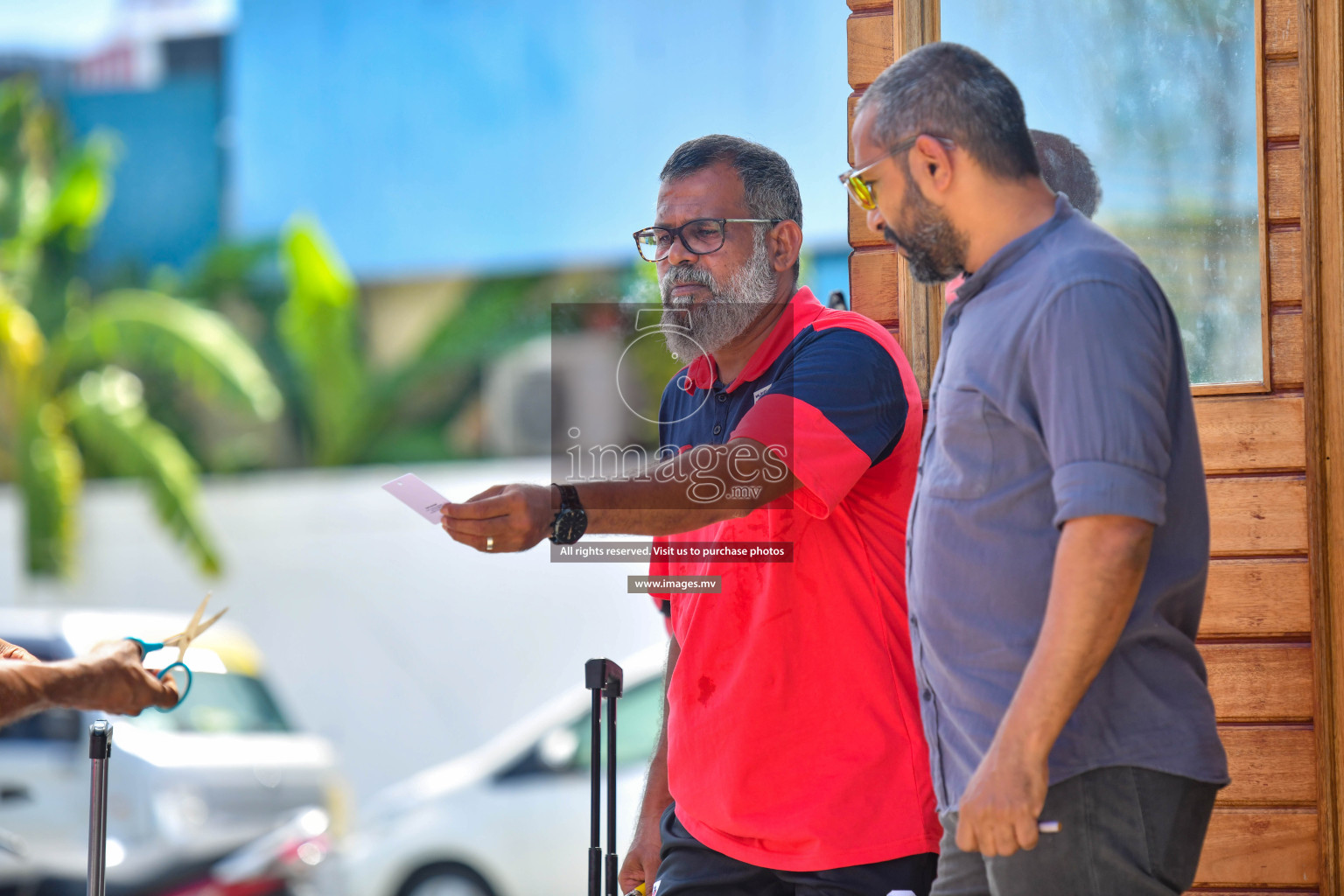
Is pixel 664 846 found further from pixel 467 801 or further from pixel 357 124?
pixel 357 124

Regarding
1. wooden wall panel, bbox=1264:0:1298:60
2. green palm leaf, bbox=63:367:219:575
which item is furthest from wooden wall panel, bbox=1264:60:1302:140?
green palm leaf, bbox=63:367:219:575

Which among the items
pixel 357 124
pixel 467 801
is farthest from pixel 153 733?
pixel 357 124

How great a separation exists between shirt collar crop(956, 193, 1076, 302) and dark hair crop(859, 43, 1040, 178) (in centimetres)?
7

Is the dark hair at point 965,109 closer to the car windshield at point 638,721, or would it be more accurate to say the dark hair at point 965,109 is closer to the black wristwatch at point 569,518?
the black wristwatch at point 569,518

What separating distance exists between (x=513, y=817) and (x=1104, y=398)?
5203 millimetres

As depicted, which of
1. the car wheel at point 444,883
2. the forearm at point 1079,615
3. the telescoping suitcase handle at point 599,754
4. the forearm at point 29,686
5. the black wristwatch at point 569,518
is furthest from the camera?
the car wheel at point 444,883

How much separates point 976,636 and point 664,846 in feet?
3.05

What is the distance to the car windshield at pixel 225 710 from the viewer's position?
8016mm

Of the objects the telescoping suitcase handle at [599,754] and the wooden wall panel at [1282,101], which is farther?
the wooden wall panel at [1282,101]

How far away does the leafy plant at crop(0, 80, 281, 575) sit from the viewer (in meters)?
13.8

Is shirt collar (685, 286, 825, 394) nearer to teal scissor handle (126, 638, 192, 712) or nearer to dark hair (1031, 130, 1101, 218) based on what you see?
dark hair (1031, 130, 1101, 218)

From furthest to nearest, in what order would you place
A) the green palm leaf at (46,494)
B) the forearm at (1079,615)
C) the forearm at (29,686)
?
the green palm leaf at (46,494), the forearm at (29,686), the forearm at (1079,615)

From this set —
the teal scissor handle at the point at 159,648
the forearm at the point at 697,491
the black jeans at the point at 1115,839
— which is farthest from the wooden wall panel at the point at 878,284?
the teal scissor handle at the point at 159,648

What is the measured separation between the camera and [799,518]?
7.29 ft
